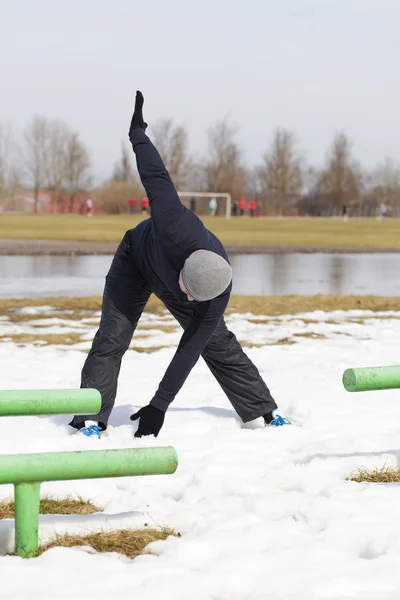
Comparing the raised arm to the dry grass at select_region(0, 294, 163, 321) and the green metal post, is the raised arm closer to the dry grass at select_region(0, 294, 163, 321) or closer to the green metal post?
the green metal post

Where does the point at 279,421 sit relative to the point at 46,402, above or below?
below

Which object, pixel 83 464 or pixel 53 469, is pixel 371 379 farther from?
pixel 53 469

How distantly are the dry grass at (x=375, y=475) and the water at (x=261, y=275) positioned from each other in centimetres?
927

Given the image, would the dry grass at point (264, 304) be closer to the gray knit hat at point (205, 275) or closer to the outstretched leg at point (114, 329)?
the outstretched leg at point (114, 329)

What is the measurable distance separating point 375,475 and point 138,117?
2.11 metres

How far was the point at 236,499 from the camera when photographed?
3.74 meters

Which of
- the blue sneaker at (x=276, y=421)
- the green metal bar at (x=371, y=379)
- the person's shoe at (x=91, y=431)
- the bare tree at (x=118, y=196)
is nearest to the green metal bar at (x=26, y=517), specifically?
the green metal bar at (x=371, y=379)

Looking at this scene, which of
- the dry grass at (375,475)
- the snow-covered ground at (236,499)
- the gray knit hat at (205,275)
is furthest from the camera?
the dry grass at (375,475)

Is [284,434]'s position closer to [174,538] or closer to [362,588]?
[174,538]

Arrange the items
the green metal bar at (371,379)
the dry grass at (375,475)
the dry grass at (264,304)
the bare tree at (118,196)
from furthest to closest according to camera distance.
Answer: the bare tree at (118,196)
the dry grass at (264,304)
the dry grass at (375,475)
the green metal bar at (371,379)

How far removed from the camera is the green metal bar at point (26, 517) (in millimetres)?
2998

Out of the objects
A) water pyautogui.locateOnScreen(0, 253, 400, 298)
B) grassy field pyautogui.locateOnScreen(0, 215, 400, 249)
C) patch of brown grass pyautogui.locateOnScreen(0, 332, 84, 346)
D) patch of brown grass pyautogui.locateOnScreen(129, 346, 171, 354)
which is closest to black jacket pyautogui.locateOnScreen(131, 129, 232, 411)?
patch of brown grass pyautogui.locateOnScreen(129, 346, 171, 354)

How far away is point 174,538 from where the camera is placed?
10.6ft

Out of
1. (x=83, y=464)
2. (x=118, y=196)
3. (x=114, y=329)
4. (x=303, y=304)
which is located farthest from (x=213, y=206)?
(x=83, y=464)
